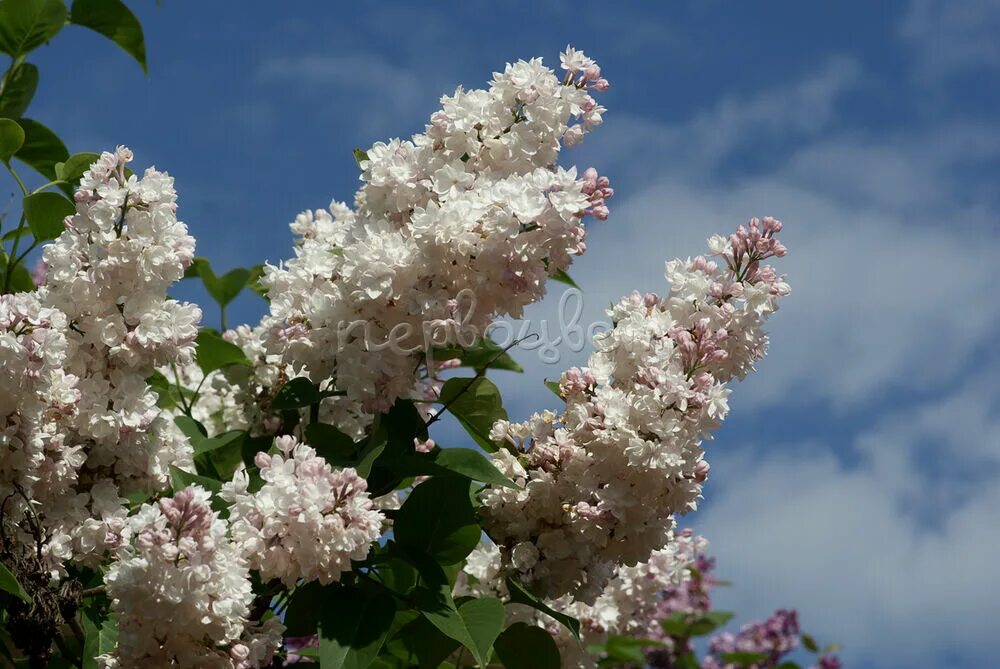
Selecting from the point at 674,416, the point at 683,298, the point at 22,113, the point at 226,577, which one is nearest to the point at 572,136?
the point at 683,298

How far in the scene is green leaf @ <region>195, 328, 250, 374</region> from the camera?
3564 millimetres

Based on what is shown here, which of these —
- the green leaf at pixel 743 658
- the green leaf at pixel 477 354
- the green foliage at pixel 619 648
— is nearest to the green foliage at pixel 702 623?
the green leaf at pixel 743 658

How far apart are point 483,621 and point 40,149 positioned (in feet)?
6.22

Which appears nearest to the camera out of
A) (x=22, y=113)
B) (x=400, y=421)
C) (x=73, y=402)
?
(x=73, y=402)

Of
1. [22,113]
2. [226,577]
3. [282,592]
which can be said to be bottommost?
[226,577]

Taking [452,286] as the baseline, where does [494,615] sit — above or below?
below

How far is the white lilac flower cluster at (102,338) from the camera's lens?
2.72 metres

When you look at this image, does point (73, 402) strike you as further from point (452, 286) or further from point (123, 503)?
point (452, 286)

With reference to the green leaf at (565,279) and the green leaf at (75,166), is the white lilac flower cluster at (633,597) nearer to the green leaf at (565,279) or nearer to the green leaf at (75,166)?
the green leaf at (565,279)

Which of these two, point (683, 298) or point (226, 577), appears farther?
point (683, 298)

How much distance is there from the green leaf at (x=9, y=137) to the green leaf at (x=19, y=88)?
1.66ft

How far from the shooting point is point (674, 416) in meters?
2.76

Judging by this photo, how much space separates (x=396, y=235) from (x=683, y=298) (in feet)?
2.37

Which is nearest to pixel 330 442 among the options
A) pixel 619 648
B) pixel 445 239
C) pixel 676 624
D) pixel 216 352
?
pixel 445 239
